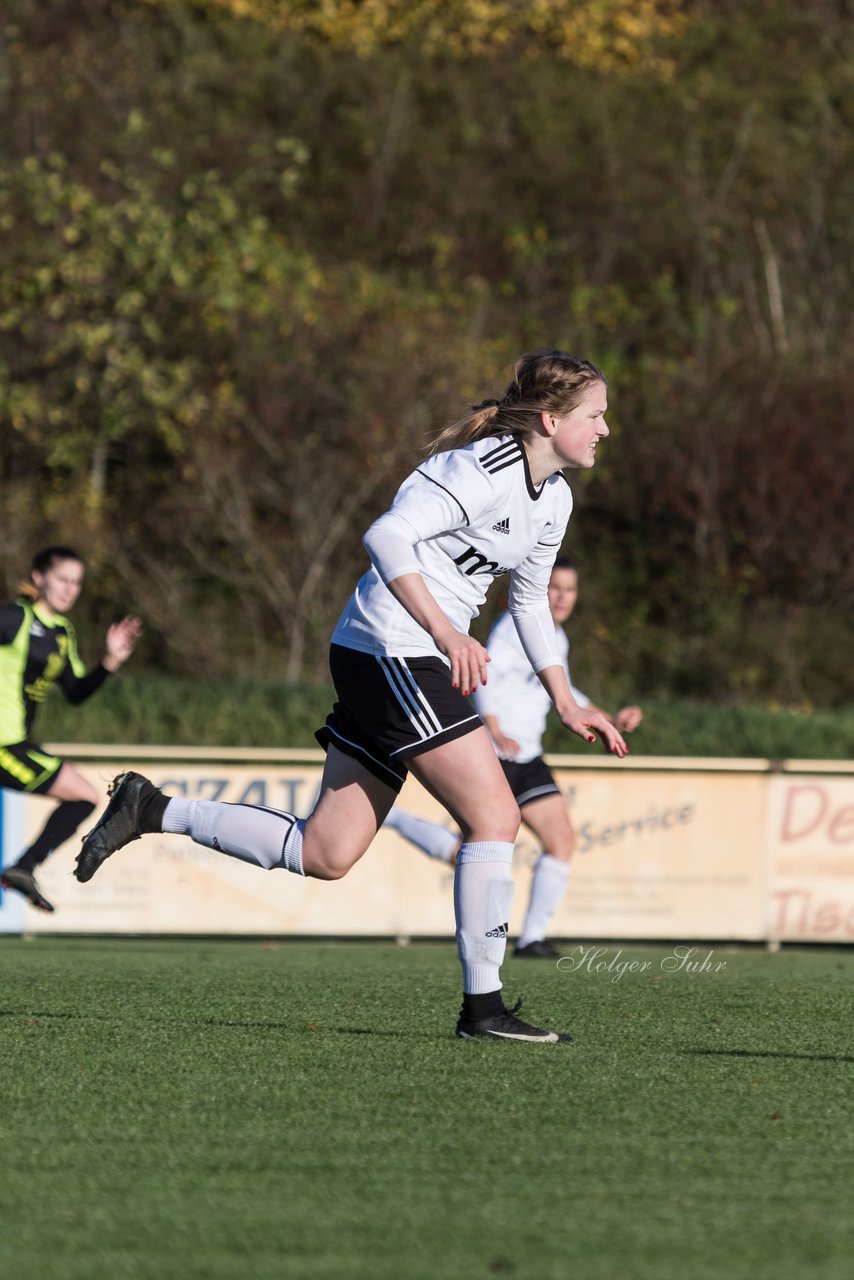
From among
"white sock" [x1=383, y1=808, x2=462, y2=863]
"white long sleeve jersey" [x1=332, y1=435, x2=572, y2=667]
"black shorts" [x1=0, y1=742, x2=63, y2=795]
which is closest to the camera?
"white long sleeve jersey" [x1=332, y1=435, x2=572, y2=667]

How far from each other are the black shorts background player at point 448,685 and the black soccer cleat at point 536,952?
453 cm

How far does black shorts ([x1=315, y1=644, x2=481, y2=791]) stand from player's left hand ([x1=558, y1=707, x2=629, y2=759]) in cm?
49

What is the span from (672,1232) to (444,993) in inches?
152

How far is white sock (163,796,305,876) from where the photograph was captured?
5.54 meters

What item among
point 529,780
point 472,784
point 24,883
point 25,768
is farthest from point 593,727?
point 25,768

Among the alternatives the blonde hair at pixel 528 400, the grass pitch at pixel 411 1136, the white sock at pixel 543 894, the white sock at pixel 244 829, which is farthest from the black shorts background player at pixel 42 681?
the blonde hair at pixel 528 400

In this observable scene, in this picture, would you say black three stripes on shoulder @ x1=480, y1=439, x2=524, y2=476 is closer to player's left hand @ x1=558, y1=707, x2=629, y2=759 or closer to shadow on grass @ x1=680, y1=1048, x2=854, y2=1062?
player's left hand @ x1=558, y1=707, x2=629, y2=759

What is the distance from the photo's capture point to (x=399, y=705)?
5.22m

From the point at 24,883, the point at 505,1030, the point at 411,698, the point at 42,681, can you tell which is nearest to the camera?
the point at 411,698

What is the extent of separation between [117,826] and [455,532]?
144 centimetres

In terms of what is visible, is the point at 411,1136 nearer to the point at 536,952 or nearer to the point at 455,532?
the point at 455,532

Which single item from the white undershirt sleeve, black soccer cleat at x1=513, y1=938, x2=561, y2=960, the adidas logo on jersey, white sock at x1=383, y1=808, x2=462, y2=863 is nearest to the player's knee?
the adidas logo on jersey

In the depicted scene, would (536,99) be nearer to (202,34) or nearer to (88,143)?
(202,34)

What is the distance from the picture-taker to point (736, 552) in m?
21.4
